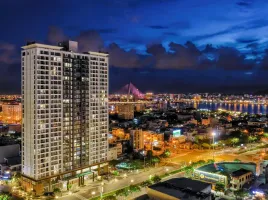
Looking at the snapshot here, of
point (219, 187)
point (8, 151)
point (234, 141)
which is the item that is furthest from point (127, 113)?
point (219, 187)

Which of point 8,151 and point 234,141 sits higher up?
point 8,151

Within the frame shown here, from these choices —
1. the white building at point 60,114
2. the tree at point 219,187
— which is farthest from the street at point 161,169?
the tree at point 219,187

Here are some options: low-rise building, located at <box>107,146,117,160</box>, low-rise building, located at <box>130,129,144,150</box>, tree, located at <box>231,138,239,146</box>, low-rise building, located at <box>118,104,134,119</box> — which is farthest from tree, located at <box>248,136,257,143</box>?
low-rise building, located at <box>118,104,134,119</box>

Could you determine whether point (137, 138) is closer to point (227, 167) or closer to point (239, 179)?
→ point (227, 167)

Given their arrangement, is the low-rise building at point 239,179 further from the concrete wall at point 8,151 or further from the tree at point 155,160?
the concrete wall at point 8,151

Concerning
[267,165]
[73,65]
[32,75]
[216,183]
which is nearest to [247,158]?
[267,165]

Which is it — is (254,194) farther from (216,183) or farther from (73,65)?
(73,65)

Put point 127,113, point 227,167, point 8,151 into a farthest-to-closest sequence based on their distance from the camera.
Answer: point 127,113
point 8,151
point 227,167

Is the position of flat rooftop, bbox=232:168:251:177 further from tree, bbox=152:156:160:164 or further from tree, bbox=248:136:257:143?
tree, bbox=248:136:257:143
